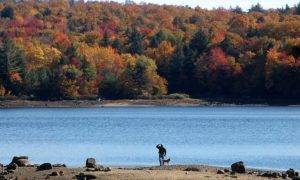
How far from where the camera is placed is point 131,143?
66750mm

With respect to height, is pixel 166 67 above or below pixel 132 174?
above

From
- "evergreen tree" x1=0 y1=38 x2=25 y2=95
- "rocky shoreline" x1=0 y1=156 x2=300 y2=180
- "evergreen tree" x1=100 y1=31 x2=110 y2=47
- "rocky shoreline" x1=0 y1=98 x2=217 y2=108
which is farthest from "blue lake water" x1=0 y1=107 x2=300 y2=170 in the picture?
"evergreen tree" x1=100 y1=31 x2=110 y2=47

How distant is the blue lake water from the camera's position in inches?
2156

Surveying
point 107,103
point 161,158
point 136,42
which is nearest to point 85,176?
point 161,158

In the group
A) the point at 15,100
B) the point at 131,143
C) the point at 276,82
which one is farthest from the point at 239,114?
the point at 131,143

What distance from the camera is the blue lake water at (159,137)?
54.8 meters

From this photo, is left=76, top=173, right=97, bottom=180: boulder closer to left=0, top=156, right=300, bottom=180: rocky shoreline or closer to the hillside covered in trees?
left=0, top=156, right=300, bottom=180: rocky shoreline

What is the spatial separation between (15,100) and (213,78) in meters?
29.2

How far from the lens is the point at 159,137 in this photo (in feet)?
243

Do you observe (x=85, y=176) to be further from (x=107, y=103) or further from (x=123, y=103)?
(x=123, y=103)

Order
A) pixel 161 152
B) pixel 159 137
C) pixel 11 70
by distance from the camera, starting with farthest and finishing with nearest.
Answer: pixel 11 70
pixel 159 137
pixel 161 152

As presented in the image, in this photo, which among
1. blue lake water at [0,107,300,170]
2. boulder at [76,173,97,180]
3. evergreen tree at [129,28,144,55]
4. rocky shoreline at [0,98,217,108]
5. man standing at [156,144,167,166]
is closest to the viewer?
boulder at [76,173,97,180]

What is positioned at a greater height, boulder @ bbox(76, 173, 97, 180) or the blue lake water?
boulder @ bbox(76, 173, 97, 180)

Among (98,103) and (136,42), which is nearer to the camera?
(98,103)
